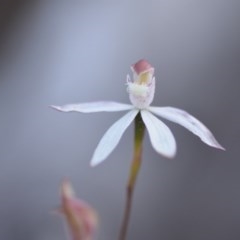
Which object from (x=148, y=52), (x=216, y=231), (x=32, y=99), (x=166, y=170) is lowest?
(x=216, y=231)

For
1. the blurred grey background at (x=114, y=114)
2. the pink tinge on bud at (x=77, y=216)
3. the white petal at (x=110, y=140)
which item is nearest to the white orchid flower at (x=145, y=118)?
the white petal at (x=110, y=140)

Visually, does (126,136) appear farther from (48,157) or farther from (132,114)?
(132,114)

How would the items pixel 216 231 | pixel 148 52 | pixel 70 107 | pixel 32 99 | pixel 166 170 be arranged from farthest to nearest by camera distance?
1. pixel 148 52
2. pixel 32 99
3. pixel 166 170
4. pixel 216 231
5. pixel 70 107

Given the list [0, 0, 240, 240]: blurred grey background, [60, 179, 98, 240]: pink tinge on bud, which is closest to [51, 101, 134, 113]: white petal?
[60, 179, 98, 240]: pink tinge on bud

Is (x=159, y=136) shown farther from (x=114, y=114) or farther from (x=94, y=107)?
(x=114, y=114)

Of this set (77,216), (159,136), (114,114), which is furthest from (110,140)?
(114,114)

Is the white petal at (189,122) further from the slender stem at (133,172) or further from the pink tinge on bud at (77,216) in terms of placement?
the pink tinge on bud at (77,216)

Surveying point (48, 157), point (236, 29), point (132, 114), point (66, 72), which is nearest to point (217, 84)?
point (236, 29)
